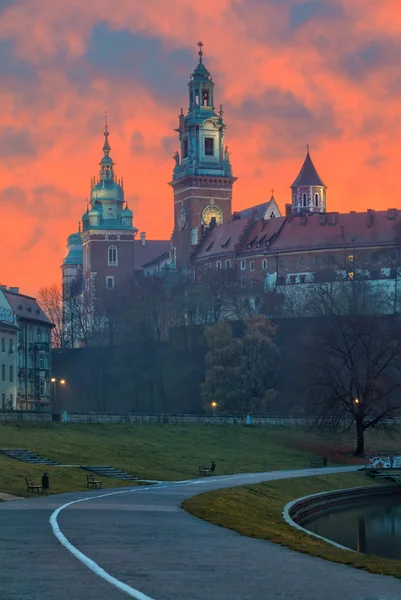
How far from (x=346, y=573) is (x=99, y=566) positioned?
14.2 feet

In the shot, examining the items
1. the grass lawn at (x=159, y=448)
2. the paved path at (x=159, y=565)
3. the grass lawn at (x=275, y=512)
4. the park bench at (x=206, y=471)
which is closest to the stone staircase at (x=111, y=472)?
the grass lawn at (x=159, y=448)

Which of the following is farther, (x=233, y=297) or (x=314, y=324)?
(x=233, y=297)

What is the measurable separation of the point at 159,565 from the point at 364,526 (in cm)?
Answer: 2993

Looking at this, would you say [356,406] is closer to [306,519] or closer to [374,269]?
[306,519]

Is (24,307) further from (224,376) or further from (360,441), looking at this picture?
(360,441)

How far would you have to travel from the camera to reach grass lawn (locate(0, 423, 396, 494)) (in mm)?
55094

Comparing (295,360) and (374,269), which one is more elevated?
(374,269)

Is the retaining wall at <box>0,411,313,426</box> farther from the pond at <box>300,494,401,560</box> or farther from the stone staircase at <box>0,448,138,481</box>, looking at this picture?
the pond at <box>300,494,401,560</box>

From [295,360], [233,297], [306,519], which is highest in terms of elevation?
[233,297]

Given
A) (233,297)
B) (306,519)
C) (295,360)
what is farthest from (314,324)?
(306,519)

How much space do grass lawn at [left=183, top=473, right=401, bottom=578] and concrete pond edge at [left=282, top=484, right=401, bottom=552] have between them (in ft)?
1.82

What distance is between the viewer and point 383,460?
7438 cm

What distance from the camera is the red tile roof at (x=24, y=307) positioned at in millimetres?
121000

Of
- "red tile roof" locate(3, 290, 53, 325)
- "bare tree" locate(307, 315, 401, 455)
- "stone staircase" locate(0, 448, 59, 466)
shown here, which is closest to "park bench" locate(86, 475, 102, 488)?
"stone staircase" locate(0, 448, 59, 466)
